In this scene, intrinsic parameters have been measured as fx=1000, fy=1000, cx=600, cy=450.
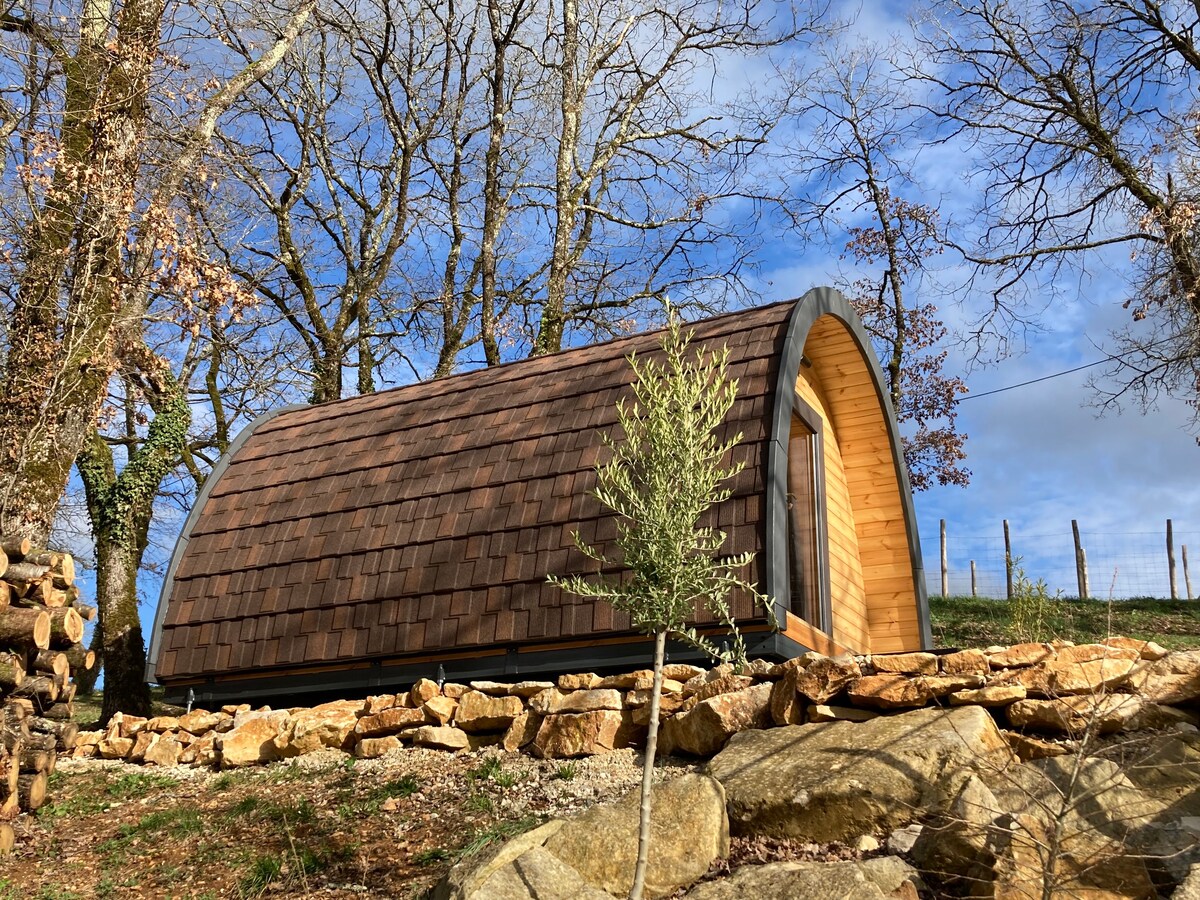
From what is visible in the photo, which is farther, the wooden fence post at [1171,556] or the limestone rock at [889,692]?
the wooden fence post at [1171,556]

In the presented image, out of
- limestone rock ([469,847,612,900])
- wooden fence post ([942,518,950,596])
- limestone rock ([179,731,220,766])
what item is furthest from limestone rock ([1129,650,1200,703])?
wooden fence post ([942,518,950,596])

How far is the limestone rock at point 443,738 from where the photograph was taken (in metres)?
7.61

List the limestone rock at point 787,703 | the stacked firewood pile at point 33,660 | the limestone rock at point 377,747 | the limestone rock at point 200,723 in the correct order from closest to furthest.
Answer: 1. the limestone rock at point 787,703
2. the stacked firewood pile at point 33,660
3. the limestone rock at point 377,747
4. the limestone rock at point 200,723

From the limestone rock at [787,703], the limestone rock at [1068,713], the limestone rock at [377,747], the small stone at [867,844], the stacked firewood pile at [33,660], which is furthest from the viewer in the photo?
the limestone rock at [377,747]

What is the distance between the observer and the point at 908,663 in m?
6.08

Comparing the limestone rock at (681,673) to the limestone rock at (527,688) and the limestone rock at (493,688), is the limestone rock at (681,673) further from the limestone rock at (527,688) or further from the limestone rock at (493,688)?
the limestone rock at (493,688)

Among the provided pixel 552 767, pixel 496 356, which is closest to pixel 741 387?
pixel 552 767

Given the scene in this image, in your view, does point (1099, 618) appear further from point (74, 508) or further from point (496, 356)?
point (74, 508)

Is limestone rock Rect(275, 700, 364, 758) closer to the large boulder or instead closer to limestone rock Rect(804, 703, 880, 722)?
the large boulder

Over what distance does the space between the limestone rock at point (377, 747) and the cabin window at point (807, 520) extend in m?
3.50

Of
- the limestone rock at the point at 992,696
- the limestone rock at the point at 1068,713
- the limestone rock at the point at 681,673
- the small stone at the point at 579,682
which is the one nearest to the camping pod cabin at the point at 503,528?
the small stone at the point at 579,682

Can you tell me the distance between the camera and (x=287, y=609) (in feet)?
30.3

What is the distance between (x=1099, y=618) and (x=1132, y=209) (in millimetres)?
7436

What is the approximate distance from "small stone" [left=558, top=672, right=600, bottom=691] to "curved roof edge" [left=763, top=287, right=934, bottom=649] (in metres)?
1.45
